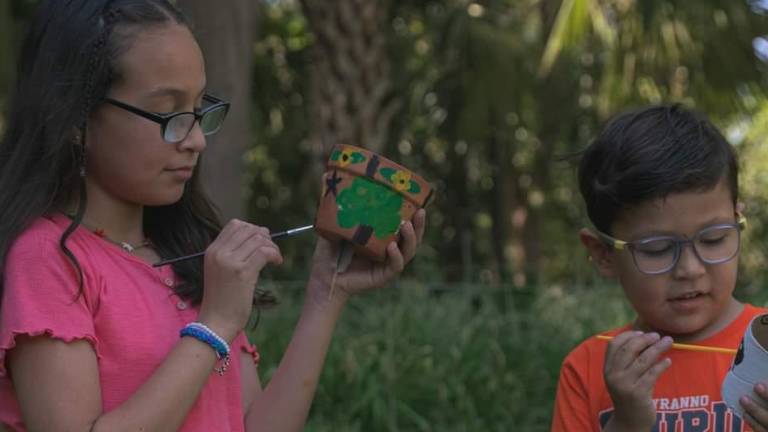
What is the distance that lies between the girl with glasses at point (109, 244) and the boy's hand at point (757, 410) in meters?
0.82

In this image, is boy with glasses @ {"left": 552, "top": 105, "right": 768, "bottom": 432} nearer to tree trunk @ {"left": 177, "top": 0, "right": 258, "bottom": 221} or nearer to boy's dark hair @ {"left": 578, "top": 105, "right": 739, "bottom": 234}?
boy's dark hair @ {"left": 578, "top": 105, "right": 739, "bottom": 234}

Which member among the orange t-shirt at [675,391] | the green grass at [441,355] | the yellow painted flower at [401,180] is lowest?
the green grass at [441,355]

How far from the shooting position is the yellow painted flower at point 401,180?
196 cm

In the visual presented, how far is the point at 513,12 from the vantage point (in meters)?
8.44

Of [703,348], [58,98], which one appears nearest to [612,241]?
[703,348]

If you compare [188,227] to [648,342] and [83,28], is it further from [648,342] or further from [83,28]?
[648,342]

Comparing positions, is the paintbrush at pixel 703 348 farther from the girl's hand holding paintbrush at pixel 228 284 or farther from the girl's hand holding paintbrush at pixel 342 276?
the girl's hand holding paintbrush at pixel 228 284

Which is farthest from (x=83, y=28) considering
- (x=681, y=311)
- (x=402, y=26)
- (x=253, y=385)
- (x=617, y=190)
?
(x=402, y=26)

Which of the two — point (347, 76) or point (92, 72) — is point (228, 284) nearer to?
point (92, 72)

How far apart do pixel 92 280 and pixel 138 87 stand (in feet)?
1.05

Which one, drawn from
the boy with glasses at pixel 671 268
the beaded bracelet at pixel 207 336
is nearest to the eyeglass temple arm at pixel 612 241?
the boy with glasses at pixel 671 268

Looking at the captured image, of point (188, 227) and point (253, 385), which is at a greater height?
point (188, 227)

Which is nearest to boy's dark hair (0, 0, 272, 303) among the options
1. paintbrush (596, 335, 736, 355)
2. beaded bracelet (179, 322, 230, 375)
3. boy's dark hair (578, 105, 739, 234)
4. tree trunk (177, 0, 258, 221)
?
beaded bracelet (179, 322, 230, 375)

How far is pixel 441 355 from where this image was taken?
460cm
